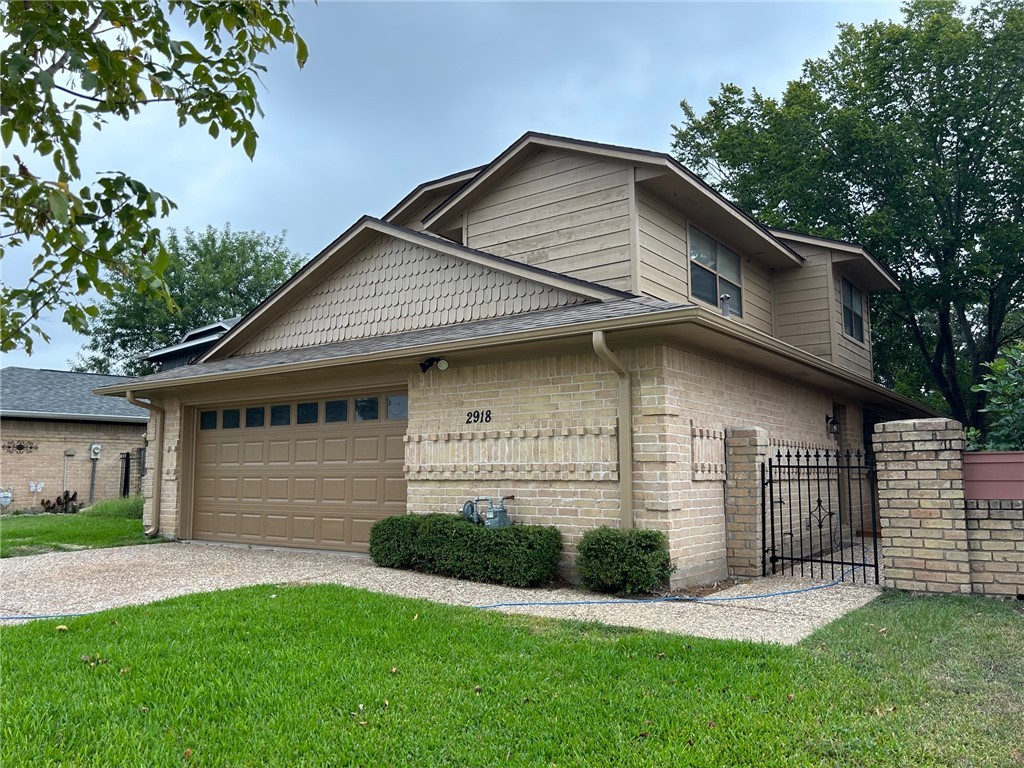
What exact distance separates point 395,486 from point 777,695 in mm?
6859

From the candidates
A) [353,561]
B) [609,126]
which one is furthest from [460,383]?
[609,126]

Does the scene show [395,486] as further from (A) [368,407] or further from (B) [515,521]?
(B) [515,521]

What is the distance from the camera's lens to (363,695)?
4242mm

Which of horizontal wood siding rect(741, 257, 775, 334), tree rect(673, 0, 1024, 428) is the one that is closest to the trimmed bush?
horizontal wood siding rect(741, 257, 775, 334)

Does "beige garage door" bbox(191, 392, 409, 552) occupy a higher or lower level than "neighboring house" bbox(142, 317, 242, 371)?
lower

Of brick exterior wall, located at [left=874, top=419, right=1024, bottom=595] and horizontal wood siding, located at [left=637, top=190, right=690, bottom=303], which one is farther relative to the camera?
horizontal wood siding, located at [left=637, top=190, right=690, bottom=303]

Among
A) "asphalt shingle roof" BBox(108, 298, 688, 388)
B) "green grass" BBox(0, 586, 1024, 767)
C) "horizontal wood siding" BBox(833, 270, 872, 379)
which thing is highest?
"horizontal wood siding" BBox(833, 270, 872, 379)

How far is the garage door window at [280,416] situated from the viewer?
11695 mm

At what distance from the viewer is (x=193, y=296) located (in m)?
35.8

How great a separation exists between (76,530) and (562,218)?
444 inches

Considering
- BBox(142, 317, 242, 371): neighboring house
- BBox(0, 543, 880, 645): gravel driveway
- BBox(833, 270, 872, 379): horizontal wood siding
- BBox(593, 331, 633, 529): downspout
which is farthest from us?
BBox(142, 317, 242, 371): neighboring house

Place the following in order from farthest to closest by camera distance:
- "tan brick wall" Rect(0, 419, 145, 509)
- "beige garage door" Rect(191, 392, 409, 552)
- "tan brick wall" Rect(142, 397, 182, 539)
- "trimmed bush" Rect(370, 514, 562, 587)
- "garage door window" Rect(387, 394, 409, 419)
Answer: "tan brick wall" Rect(0, 419, 145, 509)
"tan brick wall" Rect(142, 397, 182, 539)
"beige garage door" Rect(191, 392, 409, 552)
"garage door window" Rect(387, 394, 409, 419)
"trimmed bush" Rect(370, 514, 562, 587)

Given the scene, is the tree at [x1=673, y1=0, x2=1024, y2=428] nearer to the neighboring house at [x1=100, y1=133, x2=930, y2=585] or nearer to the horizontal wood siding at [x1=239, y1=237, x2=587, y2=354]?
the neighboring house at [x1=100, y1=133, x2=930, y2=585]

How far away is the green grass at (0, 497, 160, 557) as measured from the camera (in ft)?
39.1
